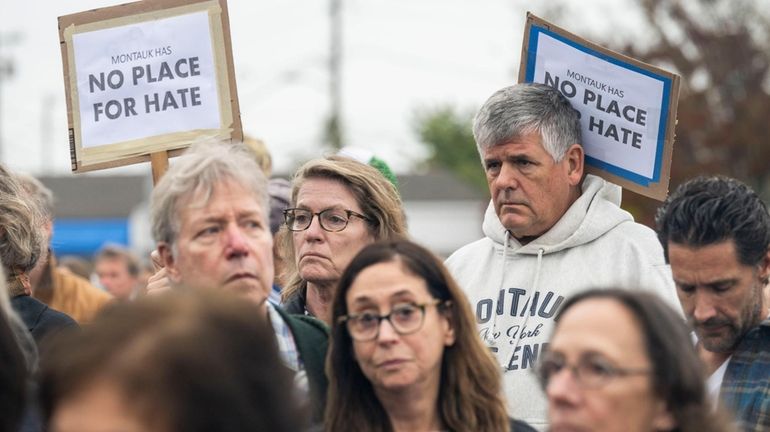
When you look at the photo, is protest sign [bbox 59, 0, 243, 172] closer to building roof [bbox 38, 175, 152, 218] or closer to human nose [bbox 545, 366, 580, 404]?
human nose [bbox 545, 366, 580, 404]

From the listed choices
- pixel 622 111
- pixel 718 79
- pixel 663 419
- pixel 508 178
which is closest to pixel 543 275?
pixel 508 178

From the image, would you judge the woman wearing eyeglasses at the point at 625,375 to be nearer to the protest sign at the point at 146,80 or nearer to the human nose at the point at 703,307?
the human nose at the point at 703,307

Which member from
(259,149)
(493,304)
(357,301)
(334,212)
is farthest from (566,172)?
(259,149)

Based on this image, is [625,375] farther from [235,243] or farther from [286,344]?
[286,344]

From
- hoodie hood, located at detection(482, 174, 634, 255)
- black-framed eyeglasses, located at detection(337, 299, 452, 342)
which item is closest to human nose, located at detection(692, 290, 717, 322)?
hoodie hood, located at detection(482, 174, 634, 255)

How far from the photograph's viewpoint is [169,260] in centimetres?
422

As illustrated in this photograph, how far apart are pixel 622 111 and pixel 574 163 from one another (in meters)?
0.30

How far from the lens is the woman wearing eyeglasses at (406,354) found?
4098 mm

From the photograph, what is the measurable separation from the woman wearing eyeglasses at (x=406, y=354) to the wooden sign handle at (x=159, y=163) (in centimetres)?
135

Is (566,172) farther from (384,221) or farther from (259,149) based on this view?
(259,149)

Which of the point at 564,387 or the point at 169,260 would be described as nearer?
the point at 564,387

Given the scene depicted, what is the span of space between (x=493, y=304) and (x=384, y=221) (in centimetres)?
59

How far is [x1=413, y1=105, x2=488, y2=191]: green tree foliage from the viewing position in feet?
206

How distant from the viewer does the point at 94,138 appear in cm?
550
